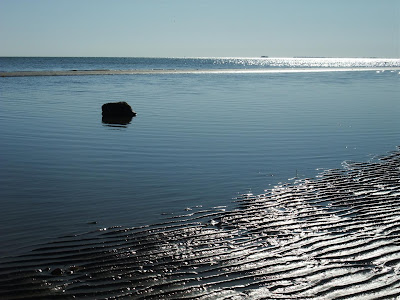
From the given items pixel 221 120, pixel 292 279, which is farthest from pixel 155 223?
pixel 221 120

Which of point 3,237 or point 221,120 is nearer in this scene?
point 3,237

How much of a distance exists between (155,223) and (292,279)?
11.4 feet

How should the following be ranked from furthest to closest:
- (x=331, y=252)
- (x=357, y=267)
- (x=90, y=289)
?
(x=331, y=252) → (x=357, y=267) → (x=90, y=289)

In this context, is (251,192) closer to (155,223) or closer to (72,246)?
(155,223)

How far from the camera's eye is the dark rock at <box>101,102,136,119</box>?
2738cm

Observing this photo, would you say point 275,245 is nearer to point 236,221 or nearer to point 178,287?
point 236,221

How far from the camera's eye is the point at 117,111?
27719mm

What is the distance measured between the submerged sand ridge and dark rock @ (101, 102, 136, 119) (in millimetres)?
17329

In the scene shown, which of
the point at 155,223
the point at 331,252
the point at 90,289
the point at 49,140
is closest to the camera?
the point at 90,289

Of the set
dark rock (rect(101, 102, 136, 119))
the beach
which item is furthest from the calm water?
dark rock (rect(101, 102, 136, 119))

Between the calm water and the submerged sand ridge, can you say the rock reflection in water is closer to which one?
the calm water

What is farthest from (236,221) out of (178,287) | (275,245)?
(178,287)

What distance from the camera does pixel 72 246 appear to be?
855 cm

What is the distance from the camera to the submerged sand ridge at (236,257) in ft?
22.7
